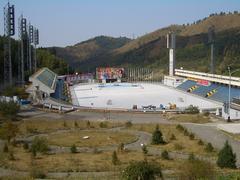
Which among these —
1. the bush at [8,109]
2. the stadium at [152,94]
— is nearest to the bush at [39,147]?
the bush at [8,109]

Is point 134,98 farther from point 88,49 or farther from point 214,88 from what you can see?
point 88,49

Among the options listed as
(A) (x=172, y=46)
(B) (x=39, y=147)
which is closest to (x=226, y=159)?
(B) (x=39, y=147)

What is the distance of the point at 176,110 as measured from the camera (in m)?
29.8

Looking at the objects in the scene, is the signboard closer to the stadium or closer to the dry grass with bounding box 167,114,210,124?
the stadium

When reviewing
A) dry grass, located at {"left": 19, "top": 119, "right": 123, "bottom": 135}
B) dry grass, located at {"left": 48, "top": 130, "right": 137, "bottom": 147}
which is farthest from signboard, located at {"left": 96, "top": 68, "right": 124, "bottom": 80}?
dry grass, located at {"left": 48, "top": 130, "right": 137, "bottom": 147}

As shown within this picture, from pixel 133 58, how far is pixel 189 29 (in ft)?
69.6

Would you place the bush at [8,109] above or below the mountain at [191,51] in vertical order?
below

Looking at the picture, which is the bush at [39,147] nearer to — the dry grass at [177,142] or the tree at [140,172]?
the dry grass at [177,142]

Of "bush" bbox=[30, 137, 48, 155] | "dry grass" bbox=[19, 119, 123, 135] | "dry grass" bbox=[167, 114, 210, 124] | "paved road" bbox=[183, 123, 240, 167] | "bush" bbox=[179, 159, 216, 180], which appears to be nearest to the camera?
"bush" bbox=[179, 159, 216, 180]

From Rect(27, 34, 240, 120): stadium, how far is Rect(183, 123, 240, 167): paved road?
138 inches

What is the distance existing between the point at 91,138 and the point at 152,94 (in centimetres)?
2454

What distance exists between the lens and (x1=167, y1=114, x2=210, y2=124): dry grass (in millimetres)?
25422

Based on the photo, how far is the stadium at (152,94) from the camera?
31.8 metres

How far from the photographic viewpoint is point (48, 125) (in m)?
23.5
